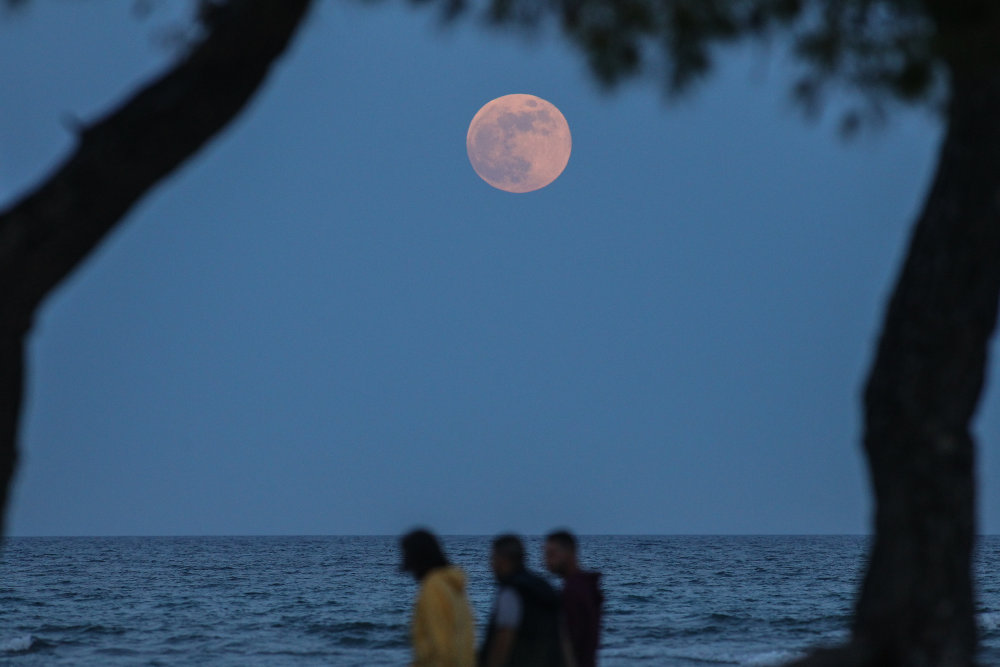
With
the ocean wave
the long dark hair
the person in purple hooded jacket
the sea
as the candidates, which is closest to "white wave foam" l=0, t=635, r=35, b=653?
the sea

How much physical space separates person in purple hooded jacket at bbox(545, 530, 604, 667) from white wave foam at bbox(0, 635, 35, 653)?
1794cm

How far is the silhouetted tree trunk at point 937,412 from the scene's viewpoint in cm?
472

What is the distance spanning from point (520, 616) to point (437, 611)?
0.51 meters

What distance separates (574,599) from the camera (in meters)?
6.12

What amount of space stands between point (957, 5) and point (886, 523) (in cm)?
250

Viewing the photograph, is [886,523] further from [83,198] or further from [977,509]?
[83,198]

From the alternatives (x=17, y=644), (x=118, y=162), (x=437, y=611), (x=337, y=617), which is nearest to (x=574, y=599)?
(x=437, y=611)

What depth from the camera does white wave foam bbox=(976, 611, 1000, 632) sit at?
76.4ft

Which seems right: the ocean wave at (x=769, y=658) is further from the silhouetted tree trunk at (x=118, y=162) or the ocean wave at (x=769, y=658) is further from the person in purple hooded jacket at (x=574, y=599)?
the silhouetted tree trunk at (x=118, y=162)

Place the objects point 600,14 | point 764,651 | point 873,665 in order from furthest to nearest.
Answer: point 764,651 → point 600,14 → point 873,665

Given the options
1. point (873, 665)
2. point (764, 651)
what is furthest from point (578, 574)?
point (764, 651)

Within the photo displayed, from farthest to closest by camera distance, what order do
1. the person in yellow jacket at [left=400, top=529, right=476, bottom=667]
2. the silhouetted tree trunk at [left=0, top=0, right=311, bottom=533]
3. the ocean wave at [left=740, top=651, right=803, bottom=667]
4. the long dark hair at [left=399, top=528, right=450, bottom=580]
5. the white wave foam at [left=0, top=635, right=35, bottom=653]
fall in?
1. the white wave foam at [left=0, top=635, right=35, bottom=653]
2. the ocean wave at [left=740, top=651, right=803, bottom=667]
3. the long dark hair at [left=399, top=528, right=450, bottom=580]
4. the person in yellow jacket at [left=400, top=529, right=476, bottom=667]
5. the silhouetted tree trunk at [left=0, top=0, right=311, bottom=533]

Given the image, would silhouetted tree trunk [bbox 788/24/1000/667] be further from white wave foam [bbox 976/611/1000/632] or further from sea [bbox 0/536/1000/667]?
white wave foam [bbox 976/611/1000/632]

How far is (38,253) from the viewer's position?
14.1 ft
